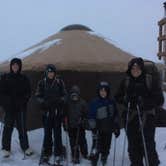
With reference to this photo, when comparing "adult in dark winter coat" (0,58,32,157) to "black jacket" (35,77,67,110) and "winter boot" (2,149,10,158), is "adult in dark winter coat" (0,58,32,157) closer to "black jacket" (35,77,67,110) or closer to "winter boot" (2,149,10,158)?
"winter boot" (2,149,10,158)

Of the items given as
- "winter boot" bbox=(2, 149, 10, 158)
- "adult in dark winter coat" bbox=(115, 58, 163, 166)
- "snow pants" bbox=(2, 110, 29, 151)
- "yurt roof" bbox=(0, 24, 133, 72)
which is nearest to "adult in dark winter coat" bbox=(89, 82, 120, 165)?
"adult in dark winter coat" bbox=(115, 58, 163, 166)

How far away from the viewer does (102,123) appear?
648 centimetres

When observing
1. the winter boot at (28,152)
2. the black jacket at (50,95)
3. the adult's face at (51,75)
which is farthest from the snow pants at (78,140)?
the adult's face at (51,75)

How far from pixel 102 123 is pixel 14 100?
57.1 inches

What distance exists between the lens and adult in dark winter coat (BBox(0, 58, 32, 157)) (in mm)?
6820

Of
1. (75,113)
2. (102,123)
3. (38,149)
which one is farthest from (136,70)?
(38,149)

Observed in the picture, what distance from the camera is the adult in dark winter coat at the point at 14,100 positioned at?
6.82 m

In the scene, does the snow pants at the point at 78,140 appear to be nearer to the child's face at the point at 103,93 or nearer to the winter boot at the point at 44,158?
the winter boot at the point at 44,158

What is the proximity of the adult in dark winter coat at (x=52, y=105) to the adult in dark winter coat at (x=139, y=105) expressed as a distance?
1204mm

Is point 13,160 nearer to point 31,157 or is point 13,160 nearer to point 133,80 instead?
point 31,157

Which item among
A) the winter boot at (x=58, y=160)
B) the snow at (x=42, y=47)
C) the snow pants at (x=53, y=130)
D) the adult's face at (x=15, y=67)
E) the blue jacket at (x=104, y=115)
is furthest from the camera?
the snow at (x=42, y=47)

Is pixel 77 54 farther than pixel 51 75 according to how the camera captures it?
Yes

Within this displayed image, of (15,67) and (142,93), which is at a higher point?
(15,67)

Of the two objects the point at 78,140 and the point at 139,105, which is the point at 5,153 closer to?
the point at 78,140
